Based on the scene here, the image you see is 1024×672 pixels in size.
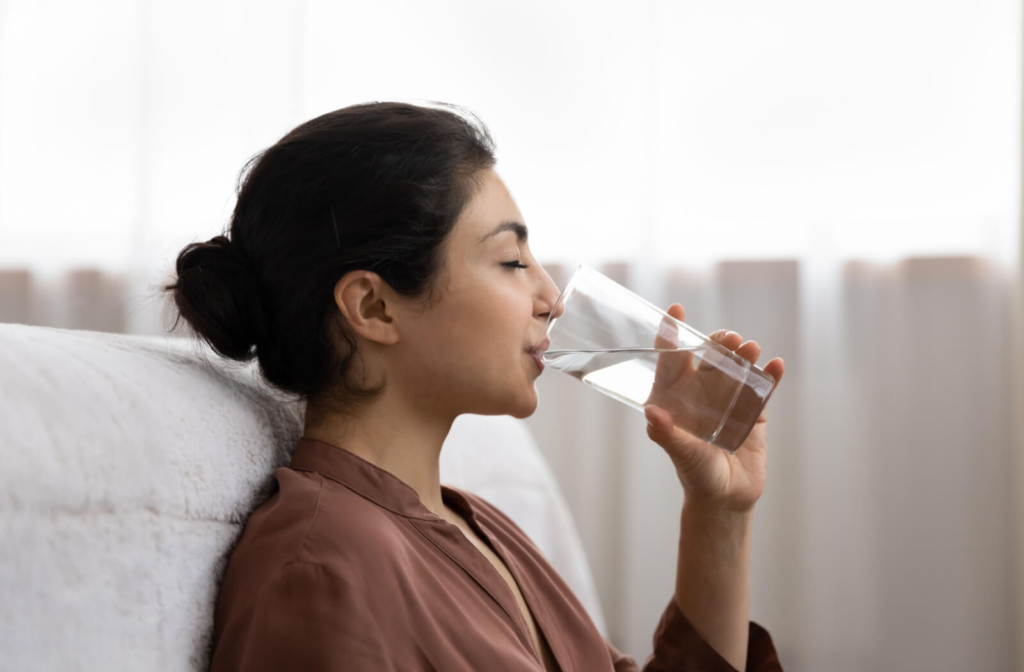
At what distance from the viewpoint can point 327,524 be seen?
0.62 meters

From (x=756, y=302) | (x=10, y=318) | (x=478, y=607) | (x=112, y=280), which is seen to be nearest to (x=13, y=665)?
(x=478, y=607)

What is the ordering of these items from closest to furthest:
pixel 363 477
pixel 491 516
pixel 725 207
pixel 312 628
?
pixel 312 628 < pixel 363 477 < pixel 491 516 < pixel 725 207

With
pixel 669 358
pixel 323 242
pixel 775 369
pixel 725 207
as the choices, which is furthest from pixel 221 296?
pixel 725 207

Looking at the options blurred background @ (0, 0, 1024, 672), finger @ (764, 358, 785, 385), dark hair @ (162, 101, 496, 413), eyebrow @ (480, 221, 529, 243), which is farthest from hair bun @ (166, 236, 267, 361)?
blurred background @ (0, 0, 1024, 672)

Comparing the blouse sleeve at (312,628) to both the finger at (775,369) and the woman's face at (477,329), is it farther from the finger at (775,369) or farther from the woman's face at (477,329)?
the finger at (775,369)

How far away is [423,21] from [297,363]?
1458 millimetres

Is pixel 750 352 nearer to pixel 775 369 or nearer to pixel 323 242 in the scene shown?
pixel 775 369

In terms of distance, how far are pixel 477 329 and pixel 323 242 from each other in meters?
0.16

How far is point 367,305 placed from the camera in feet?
2.55

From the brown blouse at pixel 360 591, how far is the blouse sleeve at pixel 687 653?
0.17 metres

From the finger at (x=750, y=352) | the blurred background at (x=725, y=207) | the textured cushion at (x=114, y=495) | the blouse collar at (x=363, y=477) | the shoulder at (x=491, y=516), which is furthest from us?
the blurred background at (x=725, y=207)

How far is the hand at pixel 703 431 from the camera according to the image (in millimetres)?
806

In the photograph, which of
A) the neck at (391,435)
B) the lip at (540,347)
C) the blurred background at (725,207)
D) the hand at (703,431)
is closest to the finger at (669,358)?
the hand at (703,431)

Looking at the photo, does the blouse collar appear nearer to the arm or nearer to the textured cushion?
the textured cushion
